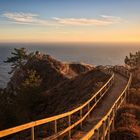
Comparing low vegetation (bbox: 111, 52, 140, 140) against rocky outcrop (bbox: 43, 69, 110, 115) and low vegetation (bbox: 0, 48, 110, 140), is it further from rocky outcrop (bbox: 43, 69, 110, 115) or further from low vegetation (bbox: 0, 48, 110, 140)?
rocky outcrop (bbox: 43, 69, 110, 115)

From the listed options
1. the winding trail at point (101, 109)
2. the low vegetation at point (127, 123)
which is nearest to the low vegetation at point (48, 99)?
the winding trail at point (101, 109)

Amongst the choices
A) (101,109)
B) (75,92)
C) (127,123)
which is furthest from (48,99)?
(127,123)

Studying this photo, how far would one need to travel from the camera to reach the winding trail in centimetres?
1627

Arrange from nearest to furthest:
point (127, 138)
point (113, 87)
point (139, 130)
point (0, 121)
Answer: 1. point (127, 138)
2. point (139, 130)
3. point (0, 121)
4. point (113, 87)

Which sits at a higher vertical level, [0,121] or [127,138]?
[127,138]

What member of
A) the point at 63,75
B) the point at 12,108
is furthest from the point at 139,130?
the point at 63,75

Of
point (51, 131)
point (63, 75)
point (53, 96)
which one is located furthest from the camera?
point (63, 75)

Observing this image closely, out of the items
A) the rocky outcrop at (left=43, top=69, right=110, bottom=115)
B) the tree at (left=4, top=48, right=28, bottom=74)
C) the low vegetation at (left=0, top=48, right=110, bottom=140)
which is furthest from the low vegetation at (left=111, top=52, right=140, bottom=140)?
the tree at (left=4, top=48, right=28, bottom=74)

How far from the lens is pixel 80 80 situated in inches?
1544

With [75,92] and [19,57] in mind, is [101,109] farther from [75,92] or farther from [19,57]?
[19,57]

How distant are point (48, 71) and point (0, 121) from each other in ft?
131

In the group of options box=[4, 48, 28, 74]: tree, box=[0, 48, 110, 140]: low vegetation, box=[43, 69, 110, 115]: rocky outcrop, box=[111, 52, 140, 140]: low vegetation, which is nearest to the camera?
box=[111, 52, 140, 140]: low vegetation

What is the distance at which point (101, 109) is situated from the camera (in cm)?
2147

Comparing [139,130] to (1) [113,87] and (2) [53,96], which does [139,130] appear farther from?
(2) [53,96]
